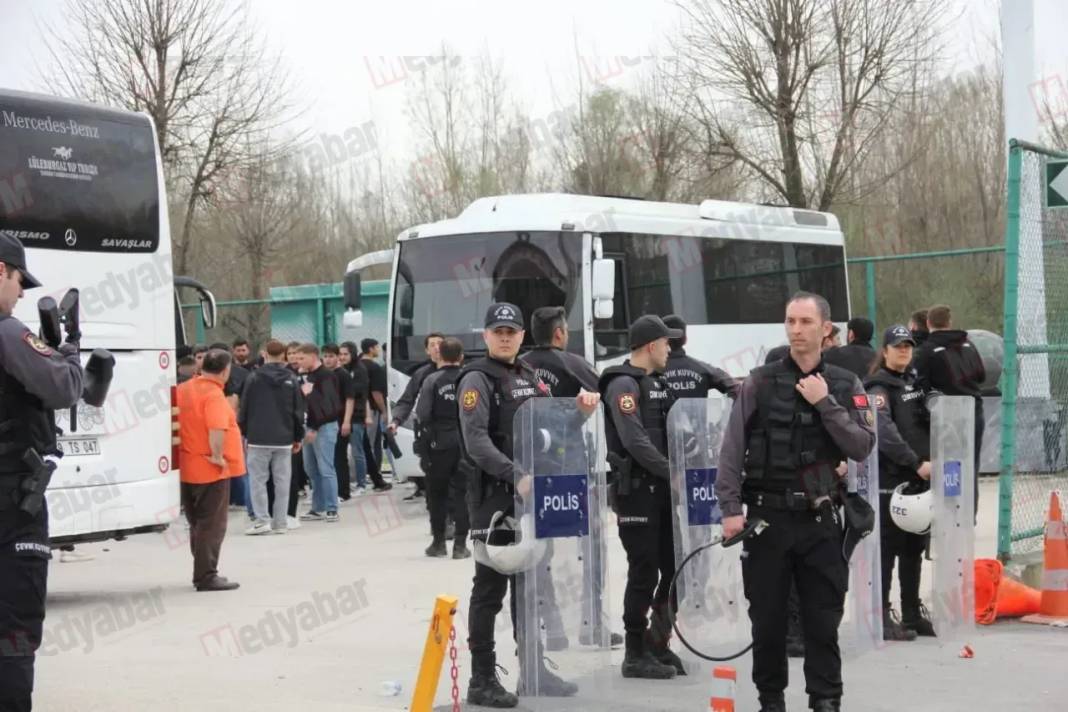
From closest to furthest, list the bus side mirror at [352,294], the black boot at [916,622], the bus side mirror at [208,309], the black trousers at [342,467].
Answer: the black boot at [916,622] → the bus side mirror at [208,309] → the black trousers at [342,467] → the bus side mirror at [352,294]

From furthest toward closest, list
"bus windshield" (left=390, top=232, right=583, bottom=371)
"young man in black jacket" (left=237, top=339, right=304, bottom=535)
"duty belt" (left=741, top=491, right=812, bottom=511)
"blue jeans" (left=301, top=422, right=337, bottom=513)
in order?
1. "bus windshield" (left=390, top=232, right=583, bottom=371)
2. "blue jeans" (left=301, top=422, right=337, bottom=513)
3. "young man in black jacket" (left=237, top=339, right=304, bottom=535)
4. "duty belt" (left=741, top=491, right=812, bottom=511)

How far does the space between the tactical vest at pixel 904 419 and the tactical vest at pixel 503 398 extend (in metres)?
2.63

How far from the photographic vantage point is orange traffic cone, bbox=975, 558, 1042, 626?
9.34m

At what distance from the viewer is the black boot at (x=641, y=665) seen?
7.89 metres

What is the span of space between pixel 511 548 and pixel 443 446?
597 cm

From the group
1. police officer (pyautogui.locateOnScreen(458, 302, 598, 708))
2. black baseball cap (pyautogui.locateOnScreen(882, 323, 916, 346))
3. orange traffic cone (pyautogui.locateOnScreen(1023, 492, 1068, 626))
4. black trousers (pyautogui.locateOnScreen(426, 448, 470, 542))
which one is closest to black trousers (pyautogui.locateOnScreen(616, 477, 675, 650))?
police officer (pyautogui.locateOnScreen(458, 302, 598, 708))

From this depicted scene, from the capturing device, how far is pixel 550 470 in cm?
731

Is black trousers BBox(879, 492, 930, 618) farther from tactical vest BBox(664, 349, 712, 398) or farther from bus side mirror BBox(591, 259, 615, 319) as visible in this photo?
bus side mirror BBox(591, 259, 615, 319)

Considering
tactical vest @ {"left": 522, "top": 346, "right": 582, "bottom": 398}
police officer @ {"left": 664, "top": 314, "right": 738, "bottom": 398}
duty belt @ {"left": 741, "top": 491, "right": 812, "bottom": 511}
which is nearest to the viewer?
duty belt @ {"left": 741, "top": 491, "right": 812, "bottom": 511}

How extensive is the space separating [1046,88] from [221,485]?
19699 millimetres

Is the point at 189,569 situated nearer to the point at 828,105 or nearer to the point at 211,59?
the point at 211,59

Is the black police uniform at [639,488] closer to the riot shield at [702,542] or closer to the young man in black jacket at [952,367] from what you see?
the riot shield at [702,542]

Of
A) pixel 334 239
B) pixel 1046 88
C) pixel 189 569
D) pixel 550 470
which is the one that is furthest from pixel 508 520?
pixel 334 239

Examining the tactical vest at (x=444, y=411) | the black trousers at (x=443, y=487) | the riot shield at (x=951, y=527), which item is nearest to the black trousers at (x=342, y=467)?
the black trousers at (x=443, y=487)
